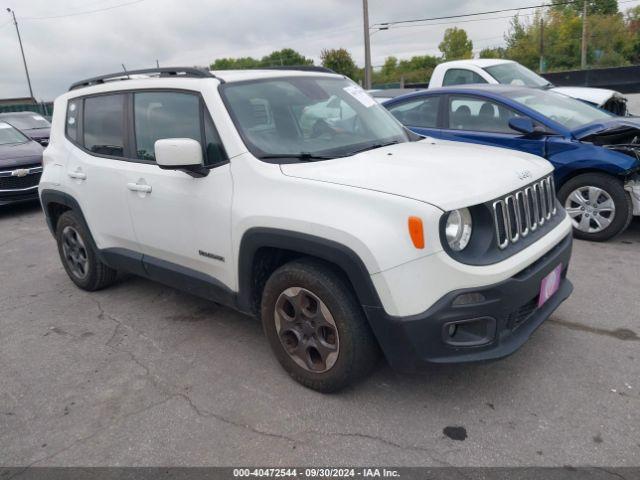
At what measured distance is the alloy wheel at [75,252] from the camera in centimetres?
467

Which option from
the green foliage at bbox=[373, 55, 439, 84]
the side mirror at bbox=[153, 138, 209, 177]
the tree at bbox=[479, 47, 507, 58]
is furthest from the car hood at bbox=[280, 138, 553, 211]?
the green foliage at bbox=[373, 55, 439, 84]

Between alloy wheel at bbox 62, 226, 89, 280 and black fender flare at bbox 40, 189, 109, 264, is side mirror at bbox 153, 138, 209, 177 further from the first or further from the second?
alloy wheel at bbox 62, 226, 89, 280

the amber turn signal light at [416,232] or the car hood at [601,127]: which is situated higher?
the car hood at [601,127]

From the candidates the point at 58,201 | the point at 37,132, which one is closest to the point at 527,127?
the point at 58,201

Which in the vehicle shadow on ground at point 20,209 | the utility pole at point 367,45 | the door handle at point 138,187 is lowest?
the vehicle shadow on ground at point 20,209

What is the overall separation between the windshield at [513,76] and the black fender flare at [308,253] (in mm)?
7248

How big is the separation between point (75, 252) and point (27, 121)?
38.7 ft

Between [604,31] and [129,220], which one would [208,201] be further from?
[604,31]

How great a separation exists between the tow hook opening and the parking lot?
0.69ft

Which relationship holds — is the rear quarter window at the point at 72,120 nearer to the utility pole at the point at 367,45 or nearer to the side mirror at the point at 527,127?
the side mirror at the point at 527,127

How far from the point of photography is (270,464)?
2475mm

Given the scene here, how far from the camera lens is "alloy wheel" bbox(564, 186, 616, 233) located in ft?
17.1

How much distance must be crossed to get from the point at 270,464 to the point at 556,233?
80.6 inches

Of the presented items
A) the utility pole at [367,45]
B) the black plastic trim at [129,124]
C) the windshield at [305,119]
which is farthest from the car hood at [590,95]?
the utility pole at [367,45]
